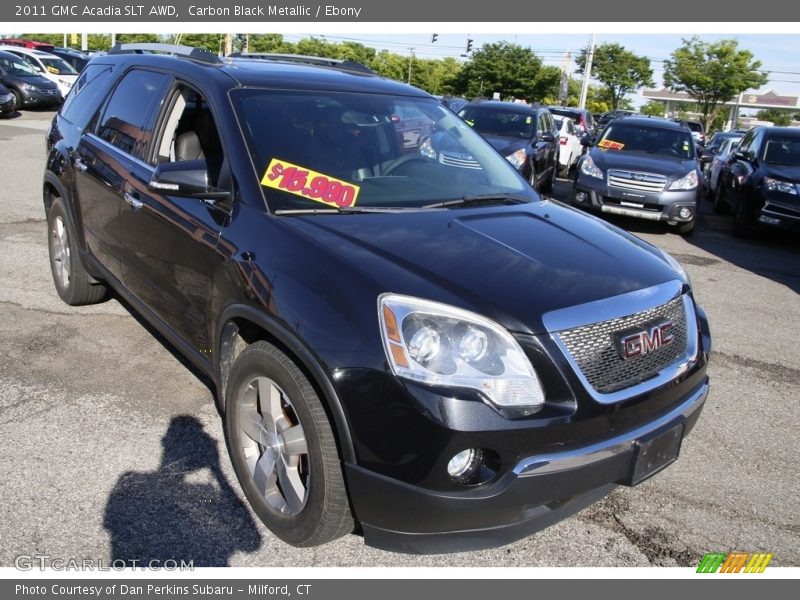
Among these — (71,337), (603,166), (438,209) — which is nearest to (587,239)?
(438,209)

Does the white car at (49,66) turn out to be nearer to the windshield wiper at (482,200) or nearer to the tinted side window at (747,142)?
the tinted side window at (747,142)

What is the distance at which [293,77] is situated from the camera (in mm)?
3723

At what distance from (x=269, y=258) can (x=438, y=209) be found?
0.93 meters

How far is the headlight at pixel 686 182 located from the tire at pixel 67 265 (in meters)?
7.80

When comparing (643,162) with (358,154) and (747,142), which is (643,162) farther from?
(358,154)

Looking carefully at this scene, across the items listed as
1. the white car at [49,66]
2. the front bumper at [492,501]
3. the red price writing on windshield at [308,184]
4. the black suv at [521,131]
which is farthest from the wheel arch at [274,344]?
the white car at [49,66]

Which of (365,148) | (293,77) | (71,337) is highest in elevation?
(293,77)

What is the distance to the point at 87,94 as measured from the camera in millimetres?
5059

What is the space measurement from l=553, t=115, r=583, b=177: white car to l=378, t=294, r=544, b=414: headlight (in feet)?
49.6

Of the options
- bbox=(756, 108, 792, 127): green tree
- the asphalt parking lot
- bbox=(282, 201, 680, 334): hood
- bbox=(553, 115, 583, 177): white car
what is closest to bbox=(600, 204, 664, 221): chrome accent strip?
the asphalt parking lot

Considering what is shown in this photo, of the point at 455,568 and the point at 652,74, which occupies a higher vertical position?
the point at 652,74

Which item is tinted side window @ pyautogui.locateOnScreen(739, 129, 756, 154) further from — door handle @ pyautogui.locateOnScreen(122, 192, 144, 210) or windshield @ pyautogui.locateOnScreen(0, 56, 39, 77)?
windshield @ pyautogui.locateOnScreen(0, 56, 39, 77)

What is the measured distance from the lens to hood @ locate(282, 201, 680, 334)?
8.15ft

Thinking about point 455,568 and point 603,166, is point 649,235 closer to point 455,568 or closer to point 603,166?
point 603,166
